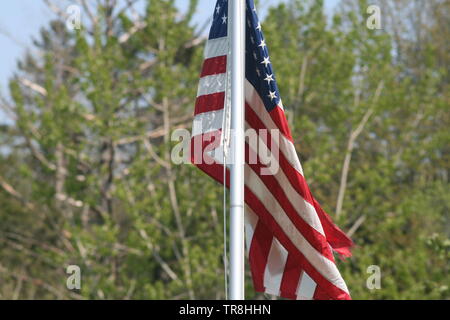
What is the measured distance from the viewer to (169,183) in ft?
65.5

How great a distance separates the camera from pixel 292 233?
7219mm

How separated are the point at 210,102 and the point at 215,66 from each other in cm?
32

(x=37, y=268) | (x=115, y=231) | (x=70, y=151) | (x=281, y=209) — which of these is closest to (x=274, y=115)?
(x=281, y=209)

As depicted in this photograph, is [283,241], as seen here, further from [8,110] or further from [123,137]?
[8,110]

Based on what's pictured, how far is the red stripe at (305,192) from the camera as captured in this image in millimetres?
7203

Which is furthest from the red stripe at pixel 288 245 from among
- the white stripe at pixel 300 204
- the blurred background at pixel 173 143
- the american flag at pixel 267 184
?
the blurred background at pixel 173 143

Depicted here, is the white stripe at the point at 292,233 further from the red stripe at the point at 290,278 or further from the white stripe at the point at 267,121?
the white stripe at the point at 267,121

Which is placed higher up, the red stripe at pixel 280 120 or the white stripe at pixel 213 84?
the white stripe at pixel 213 84

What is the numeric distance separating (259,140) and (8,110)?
1585cm

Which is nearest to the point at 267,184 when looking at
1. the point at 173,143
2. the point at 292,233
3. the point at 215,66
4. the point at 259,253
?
the point at 292,233

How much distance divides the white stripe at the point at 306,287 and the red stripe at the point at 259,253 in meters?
0.31

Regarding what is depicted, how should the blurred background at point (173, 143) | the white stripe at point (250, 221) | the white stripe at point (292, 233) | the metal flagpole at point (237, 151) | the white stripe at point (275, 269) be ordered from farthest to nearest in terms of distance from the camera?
the blurred background at point (173, 143)
the white stripe at point (250, 221)
the white stripe at point (275, 269)
the white stripe at point (292, 233)
the metal flagpole at point (237, 151)

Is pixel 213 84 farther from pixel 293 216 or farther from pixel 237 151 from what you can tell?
pixel 293 216
